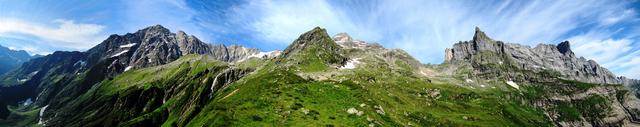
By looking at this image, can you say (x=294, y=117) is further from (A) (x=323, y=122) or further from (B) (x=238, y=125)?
(B) (x=238, y=125)

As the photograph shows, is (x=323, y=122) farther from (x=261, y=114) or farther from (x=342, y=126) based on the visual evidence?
(x=261, y=114)

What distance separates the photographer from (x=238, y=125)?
17850cm

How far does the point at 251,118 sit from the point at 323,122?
2987 centimetres

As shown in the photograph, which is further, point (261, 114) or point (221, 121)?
point (261, 114)

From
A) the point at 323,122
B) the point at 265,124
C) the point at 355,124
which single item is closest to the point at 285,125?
the point at 265,124

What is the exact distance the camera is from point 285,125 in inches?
7224

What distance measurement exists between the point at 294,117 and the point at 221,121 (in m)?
31.4

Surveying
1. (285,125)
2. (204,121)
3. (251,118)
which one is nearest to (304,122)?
(285,125)

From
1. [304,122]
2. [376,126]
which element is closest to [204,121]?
[304,122]

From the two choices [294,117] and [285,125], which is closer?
[285,125]

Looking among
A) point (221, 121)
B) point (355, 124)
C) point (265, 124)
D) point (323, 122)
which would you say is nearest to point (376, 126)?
point (355, 124)

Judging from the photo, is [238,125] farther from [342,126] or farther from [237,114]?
[342,126]

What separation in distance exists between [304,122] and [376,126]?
31.3 m

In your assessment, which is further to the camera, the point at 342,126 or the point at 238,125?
the point at 342,126
